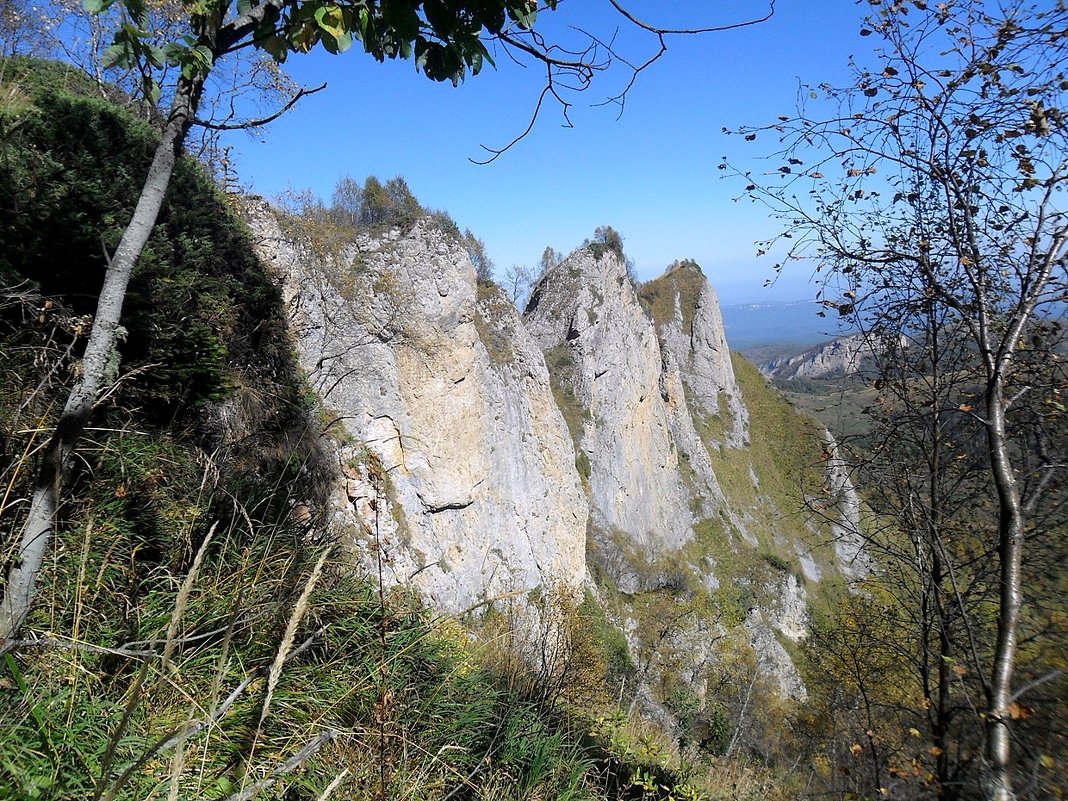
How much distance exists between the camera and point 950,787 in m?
2.62

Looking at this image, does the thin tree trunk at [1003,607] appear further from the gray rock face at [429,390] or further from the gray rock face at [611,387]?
the gray rock face at [611,387]

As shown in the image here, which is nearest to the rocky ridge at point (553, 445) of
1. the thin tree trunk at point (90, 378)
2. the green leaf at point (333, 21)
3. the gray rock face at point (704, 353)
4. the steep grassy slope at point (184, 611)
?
the gray rock face at point (704, 353)

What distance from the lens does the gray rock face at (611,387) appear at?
3128 centimetres

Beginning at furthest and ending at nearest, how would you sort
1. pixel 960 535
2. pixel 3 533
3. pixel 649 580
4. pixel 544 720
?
pixel 649 580, pixel 960 535, pixel 544 720, pixel 3 533

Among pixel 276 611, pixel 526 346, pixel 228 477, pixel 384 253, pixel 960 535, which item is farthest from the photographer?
pixel 526 346

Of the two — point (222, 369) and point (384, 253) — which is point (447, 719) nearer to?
point (222, 369)

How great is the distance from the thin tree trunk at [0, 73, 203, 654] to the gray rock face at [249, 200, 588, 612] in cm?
870

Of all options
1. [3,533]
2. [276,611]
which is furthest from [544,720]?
[3,533]

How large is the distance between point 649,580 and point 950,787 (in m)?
30.5

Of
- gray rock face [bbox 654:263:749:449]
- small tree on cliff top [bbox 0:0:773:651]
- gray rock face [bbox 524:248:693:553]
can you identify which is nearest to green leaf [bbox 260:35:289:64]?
small tree on cliff top [bbox 0:0:773:651]

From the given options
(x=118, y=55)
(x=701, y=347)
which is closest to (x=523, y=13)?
(x=118, y=55)

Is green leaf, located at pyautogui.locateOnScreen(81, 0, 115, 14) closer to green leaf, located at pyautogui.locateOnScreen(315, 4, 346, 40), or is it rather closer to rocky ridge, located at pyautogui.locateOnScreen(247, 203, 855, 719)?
green leaf, located at pyautogui.locateOnScreen(315, 4, 346, 40)

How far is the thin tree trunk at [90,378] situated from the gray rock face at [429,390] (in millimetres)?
8696

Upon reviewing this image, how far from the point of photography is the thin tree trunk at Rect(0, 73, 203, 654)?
1.62m
